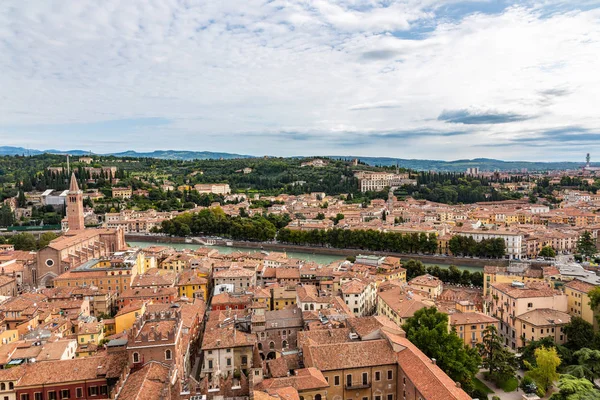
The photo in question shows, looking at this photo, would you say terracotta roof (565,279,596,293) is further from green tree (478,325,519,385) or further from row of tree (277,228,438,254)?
row of tree (277,228,438,254)

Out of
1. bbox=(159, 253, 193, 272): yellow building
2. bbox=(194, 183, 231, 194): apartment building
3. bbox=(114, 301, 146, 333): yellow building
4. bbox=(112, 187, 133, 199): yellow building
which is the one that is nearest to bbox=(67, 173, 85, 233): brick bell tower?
bbox=(159, 253, 193, 272): yellow building

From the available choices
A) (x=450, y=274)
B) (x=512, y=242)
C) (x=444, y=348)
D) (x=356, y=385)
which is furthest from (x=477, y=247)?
(x=356, y=385)

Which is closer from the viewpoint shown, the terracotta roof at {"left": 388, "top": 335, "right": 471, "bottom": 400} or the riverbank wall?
the terracotta roof at {"left": 388, "top": 335, "right": 471, "bottom": 400}

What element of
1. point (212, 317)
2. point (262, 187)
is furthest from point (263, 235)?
point (262, 187)

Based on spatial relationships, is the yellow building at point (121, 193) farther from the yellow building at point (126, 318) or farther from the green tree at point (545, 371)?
the green tree at point (545, 371)

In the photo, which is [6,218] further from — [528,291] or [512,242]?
[528,291]

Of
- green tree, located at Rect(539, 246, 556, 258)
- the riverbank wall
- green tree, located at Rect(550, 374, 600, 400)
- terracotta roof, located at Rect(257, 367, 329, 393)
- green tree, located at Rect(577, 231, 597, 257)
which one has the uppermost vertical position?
terracotta roof, located at Rect(257, 367, 329, 393)
